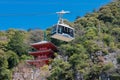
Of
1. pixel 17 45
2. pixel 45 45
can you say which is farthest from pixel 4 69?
pixel 45 45

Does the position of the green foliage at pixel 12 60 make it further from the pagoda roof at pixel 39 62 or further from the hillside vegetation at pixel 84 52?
the pagoda roof at pixel 39 62

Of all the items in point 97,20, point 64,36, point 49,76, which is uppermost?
point 97,20

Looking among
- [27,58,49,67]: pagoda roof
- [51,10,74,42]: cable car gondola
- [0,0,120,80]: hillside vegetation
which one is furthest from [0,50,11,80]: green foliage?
[51,10,74,42]: cable car gondola

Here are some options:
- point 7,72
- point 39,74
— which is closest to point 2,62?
point 7,72

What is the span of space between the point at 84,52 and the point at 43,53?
791cm

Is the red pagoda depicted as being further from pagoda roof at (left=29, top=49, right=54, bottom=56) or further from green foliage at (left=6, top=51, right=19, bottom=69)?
green foliage at (left=6, top=51, right=19, bottom=69)

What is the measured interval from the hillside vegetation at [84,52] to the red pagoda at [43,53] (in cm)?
110

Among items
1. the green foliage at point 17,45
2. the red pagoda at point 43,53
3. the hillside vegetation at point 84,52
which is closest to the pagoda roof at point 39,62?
the red pagoda at point 43,53

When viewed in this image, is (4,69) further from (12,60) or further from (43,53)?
(43,53)

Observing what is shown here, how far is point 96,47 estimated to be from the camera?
139 ft

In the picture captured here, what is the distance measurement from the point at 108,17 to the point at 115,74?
74.8ft

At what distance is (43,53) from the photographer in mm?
47562

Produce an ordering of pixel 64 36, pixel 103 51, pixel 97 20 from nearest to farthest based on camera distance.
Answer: pixel 64 36
pixel 103 51
pixel 97 20

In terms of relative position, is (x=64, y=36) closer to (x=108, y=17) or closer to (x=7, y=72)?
(x=7, y=72)
